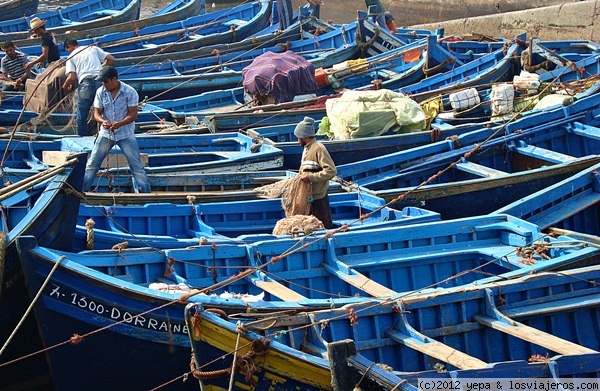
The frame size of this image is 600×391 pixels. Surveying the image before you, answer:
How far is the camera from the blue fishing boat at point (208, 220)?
35.6 ft

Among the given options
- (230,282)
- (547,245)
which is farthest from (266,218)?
(547,245)

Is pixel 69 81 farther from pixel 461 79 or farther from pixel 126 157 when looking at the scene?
pixel 461 79

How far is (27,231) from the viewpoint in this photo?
31.3 feet

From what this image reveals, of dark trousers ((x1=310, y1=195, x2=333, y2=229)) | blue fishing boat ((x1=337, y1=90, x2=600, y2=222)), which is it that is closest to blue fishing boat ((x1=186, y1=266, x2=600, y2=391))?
dark trousers ((x1=310, y1=195, x2=333, y2=229))

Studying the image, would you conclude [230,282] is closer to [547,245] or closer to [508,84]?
[547,245]

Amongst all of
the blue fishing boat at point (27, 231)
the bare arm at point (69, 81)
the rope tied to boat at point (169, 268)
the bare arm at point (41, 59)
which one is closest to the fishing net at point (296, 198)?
the rope tied to boat at point (169, 268)

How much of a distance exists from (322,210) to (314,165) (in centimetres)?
57

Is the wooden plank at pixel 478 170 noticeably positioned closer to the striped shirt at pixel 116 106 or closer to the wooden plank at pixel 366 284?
Answer: the wooden plank at pixel 366 284

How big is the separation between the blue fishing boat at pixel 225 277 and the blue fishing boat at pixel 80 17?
12380 millimetres

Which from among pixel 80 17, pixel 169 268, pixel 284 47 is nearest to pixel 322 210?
pixel 169 268

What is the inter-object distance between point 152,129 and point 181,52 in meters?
5.45

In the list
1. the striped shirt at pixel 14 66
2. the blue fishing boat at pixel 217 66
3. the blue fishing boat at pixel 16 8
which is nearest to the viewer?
the striped shirt at pixel 14 66

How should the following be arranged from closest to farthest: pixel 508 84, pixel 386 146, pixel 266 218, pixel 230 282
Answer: pixel 230 282 < pixel 266 218 < pixel 386 146 < pixel 508 84

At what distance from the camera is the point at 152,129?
1548cm
